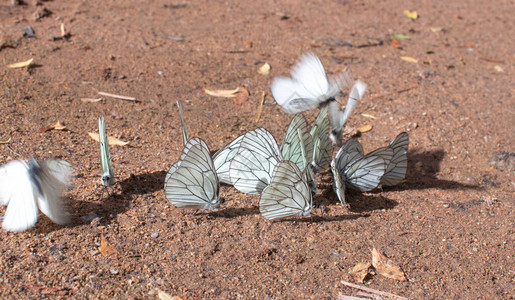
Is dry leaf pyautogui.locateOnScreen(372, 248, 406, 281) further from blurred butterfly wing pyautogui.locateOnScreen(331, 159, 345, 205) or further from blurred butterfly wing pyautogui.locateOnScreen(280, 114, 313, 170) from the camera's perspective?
blurred butterfly wing pyautogui.locateOnScreen(280, 114, 313, 170)

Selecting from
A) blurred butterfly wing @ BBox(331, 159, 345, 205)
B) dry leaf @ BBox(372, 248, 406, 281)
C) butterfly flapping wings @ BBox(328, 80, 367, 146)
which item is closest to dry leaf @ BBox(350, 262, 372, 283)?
dry leaf @ BBox(372, 248, 406, 281)

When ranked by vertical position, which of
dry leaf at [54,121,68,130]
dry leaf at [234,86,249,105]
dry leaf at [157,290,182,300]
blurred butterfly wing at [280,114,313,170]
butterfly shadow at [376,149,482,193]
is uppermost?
blurred butterfly wing at [280,114,313,170]

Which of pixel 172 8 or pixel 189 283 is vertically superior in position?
pixel 172 8

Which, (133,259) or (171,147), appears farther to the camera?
(171,147)

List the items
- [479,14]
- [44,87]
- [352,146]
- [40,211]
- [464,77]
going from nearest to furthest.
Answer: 1. [40,211]
2. [352,146]
3. [44,87]
4. [464,77]
5. [479,14]

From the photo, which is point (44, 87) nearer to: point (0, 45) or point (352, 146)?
point (0, 45)

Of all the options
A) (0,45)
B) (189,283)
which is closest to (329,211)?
(189,283)
